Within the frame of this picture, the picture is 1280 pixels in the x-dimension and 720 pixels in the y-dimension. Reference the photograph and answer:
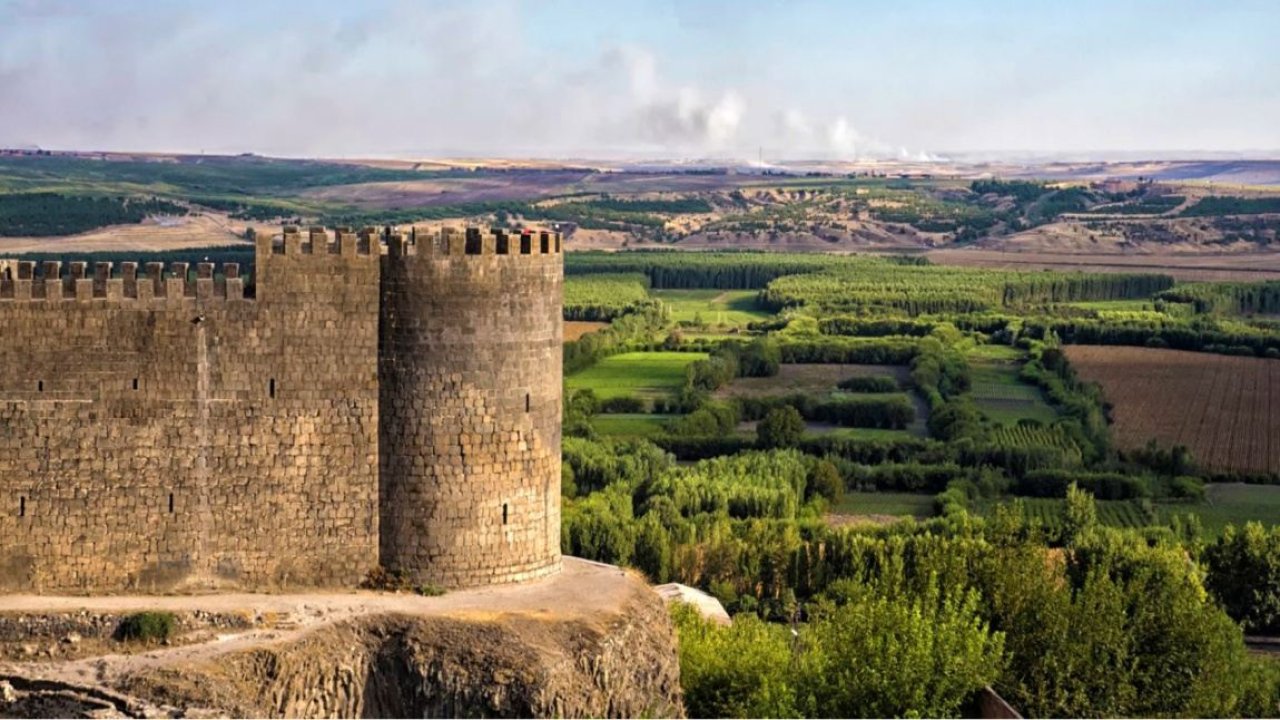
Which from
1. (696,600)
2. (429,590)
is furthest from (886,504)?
(429,590)

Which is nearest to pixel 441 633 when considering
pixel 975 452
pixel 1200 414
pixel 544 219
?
pixel 975 452

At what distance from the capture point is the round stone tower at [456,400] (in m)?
25.4

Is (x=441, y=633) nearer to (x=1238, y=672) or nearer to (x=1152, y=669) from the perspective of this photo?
(x=1152, y=669)

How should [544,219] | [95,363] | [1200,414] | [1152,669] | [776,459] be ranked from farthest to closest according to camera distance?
[544,219]
[1200,414]
[776,459]
[1152,669]
[95,363]

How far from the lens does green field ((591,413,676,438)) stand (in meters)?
77.7

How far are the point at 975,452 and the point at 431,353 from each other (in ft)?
165

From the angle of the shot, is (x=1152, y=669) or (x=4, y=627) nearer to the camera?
(x=4, y=627)

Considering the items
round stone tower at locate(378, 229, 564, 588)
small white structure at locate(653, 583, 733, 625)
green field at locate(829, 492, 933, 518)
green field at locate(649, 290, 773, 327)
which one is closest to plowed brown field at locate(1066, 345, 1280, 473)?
green field at locate(829, 492, 933, 518)

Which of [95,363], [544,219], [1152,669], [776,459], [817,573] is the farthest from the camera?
[544,219]

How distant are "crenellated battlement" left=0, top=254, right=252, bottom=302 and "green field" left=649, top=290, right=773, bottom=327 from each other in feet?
317

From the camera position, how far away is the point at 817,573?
50719mm

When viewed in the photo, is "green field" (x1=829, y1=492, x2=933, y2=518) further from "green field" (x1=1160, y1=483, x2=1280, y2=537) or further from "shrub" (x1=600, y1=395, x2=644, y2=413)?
"shrub" (x1=600, y1=395, x2=644, y2=413)

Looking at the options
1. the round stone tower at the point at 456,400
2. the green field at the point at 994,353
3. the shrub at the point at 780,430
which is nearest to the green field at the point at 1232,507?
the shrub at the point at 780,430

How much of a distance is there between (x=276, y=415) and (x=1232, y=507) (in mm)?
48687
